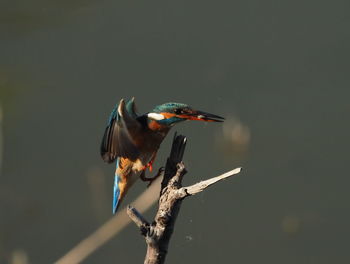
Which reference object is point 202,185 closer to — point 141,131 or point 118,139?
point 118,139

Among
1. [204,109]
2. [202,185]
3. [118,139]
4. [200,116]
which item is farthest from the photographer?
[204,109]

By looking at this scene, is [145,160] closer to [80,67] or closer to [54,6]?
[80,67]

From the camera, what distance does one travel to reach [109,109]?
14.1 feet

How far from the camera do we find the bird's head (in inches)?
118

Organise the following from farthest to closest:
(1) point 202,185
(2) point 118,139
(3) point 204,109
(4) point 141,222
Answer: (3) point 204,109 → (2) point 118,139 → (4) point 141,222 → (1) point 202,185

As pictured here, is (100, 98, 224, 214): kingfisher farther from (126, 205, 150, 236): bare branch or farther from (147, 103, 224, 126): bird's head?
(126, 205, 150, 236): bare branch

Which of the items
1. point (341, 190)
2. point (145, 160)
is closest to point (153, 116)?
point (145, 160)

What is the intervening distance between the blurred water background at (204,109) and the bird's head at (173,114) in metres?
0.97

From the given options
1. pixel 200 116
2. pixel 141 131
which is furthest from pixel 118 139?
pixel 200 116

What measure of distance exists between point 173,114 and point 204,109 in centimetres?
117

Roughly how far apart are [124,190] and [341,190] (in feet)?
4.50

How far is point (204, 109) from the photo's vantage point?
419cm

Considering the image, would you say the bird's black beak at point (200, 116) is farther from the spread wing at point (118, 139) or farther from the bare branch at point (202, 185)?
the bare branch at point (202, 185)

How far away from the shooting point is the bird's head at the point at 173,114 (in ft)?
9.87
